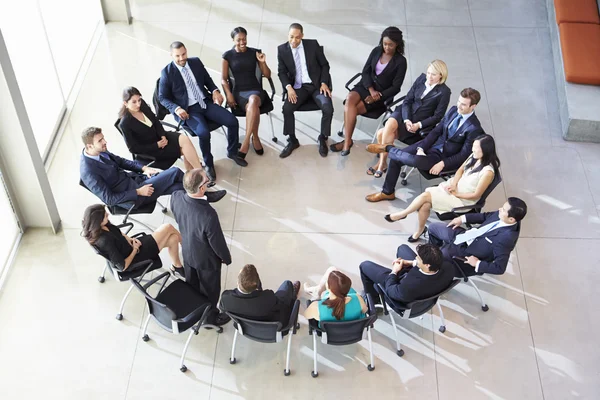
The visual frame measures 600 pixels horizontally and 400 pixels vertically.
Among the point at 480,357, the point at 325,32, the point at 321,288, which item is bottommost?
the point at 480,357

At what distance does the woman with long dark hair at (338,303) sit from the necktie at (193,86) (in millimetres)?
2555

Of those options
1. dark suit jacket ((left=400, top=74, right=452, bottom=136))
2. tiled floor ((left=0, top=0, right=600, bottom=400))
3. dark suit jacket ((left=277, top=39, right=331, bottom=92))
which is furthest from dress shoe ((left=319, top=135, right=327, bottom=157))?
dark suit jacket ((left=400, top=74, right=452, bottom=136))

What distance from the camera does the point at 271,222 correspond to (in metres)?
6.19

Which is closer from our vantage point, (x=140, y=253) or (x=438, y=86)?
(x=140, y=253)

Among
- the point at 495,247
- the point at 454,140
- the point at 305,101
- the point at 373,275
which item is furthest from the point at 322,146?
the point at 495,247

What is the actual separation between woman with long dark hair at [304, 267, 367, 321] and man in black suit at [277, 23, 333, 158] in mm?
2345

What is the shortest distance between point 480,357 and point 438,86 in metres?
2.54

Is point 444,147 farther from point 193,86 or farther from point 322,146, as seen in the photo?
point 193,86

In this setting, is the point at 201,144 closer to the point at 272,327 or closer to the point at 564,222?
the point at 272,327

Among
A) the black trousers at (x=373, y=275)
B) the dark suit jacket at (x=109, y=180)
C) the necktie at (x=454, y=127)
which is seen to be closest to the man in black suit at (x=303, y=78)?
the necktie at (x=454, y=127)

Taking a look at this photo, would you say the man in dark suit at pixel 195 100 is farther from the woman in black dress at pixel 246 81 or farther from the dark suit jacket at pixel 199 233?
the dark suit jacket at pixel 199 233

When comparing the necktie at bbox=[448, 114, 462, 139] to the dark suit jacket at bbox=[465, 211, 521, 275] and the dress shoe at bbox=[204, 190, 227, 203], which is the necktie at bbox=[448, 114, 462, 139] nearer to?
the dark suit jacket at bbox=[465, 211, 521, 275]

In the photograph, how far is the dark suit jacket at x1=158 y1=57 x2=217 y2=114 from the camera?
621cm

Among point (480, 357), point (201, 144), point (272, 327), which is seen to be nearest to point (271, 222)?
point (201, 144)
